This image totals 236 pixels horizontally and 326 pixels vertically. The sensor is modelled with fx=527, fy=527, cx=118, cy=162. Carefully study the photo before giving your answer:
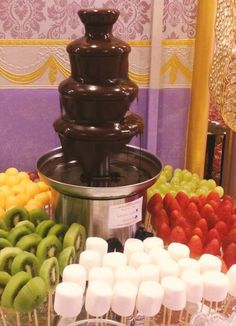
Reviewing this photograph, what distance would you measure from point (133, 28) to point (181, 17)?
0.24 meters

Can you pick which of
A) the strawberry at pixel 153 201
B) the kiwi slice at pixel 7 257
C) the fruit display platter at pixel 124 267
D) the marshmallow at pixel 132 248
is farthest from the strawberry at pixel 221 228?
the kiwi slice at pixel 7 257

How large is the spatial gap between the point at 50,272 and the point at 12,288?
4.6 inches

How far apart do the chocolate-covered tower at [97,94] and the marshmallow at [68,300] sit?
46 centimetres

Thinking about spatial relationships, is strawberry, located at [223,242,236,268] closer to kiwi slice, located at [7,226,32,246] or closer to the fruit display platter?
the fruit display platter

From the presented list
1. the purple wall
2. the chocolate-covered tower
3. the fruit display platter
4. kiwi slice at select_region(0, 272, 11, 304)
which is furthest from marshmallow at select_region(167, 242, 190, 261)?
the purple wall

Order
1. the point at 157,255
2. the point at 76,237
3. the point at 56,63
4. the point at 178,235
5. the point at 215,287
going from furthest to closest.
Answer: the point at 56,63 < the point at 178,235 < the point at 76,237 < the point at 157,255 < the point at 215,287

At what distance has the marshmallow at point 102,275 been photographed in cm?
129

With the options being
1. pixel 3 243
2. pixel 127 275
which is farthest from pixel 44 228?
pixel 127 275

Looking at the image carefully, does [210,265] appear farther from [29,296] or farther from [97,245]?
[29,296]

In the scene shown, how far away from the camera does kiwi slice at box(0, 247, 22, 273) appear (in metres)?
1.39

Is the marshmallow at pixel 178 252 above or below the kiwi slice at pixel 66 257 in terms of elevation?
above

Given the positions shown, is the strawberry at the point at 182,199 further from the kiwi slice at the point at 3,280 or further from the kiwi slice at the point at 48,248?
the kiwi slice at the point at 3,280

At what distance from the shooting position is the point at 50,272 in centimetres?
136

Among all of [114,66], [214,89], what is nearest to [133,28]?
[214,89]
